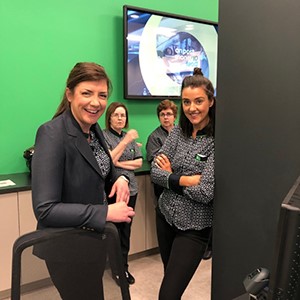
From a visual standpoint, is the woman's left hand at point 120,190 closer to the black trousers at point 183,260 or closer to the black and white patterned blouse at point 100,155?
the black and white patterned blouse at point 100,155

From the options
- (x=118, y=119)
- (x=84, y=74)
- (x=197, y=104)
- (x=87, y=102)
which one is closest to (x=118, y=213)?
(x=87, y=102)

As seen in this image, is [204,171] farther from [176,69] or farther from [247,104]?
[176,69]

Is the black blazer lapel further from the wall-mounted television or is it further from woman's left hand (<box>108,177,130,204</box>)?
the wall-mounted television

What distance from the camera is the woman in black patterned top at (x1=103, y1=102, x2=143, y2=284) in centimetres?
281

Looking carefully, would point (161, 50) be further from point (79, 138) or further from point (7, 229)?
point (79, 138)

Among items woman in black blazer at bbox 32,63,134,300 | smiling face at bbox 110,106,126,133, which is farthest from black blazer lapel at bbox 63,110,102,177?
smiling face at bbox 110,106,126,133

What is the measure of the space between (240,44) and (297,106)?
36 cm

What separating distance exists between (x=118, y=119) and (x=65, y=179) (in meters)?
1.68

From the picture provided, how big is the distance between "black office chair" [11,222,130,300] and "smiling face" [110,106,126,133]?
1.86 meters

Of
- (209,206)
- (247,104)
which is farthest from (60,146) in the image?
(209,206)

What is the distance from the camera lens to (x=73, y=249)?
1040 millimetres

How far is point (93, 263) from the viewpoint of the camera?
3.52 ft

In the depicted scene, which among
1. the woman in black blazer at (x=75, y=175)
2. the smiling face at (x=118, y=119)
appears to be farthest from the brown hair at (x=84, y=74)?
the smiling face at (x=118, y=119)

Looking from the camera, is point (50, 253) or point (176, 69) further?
point (176, 69)
